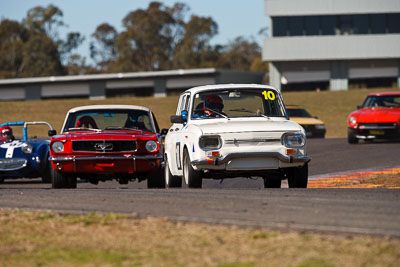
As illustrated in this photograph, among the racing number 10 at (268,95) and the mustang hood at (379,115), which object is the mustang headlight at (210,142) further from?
the mustang hood at (379,115)

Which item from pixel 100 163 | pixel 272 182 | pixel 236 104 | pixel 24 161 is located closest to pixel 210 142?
pixel 236 104

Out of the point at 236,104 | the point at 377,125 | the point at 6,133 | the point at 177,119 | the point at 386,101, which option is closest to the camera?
the point at 177,119

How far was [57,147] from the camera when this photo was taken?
13242 millimetres

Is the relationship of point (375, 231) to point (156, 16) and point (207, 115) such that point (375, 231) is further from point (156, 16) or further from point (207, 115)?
point (156, 16)

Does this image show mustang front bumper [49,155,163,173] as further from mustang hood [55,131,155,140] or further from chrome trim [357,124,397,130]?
chrome trim [357,124,397,130]

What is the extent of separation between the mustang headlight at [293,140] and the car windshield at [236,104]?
3.40 feet

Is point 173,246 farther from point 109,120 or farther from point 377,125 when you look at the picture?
point 377,125

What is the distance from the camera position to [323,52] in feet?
229

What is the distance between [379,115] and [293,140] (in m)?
14.6

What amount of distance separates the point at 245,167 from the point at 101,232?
4598mm

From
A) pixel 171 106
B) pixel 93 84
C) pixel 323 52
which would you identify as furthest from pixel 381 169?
pixel 93 84

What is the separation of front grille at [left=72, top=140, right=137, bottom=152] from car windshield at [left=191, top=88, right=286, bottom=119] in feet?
3.91

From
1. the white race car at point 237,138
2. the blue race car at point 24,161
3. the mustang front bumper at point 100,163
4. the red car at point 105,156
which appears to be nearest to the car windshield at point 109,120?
the red car at point 105,156

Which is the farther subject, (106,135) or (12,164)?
(12,164)
